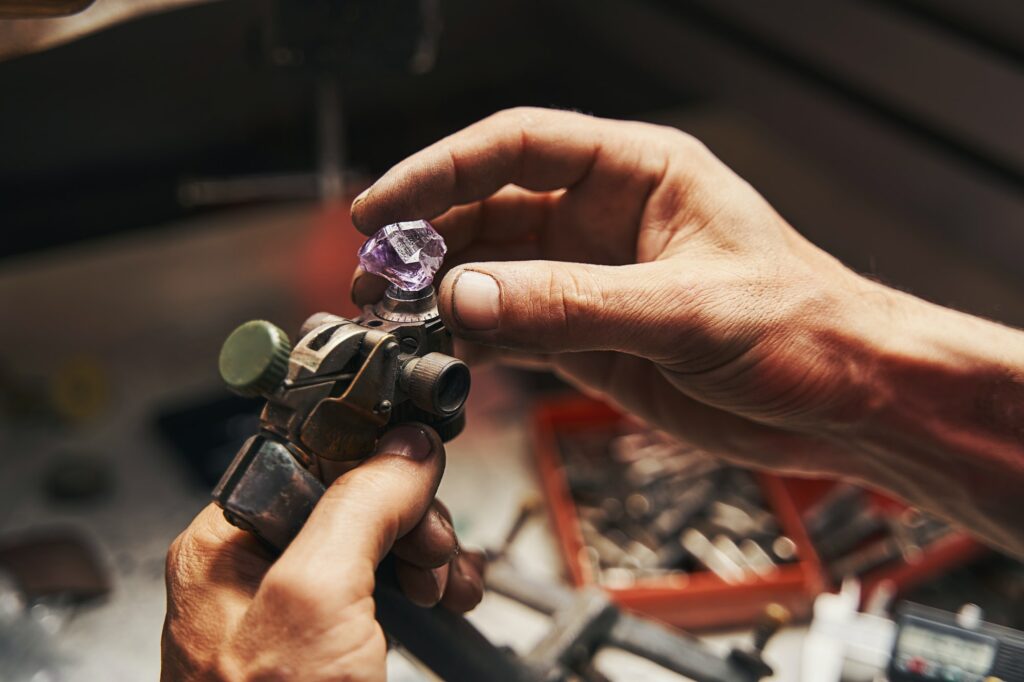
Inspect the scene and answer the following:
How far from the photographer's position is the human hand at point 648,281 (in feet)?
2.94

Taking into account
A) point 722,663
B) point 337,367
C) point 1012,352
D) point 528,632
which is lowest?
point 528,632

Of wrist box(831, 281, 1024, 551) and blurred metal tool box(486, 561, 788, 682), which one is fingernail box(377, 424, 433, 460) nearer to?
blurred metal tool box(486, 561, 788, 682)

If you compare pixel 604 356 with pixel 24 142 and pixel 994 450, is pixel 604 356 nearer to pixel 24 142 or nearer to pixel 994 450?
pixel 994 450

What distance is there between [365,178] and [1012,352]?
1.11 metres

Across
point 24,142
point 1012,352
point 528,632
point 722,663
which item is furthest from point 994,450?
point 24,142

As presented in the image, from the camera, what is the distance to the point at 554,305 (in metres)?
0.88

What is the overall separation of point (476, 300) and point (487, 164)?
10.4 inches

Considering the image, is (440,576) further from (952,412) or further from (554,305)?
(952,412)

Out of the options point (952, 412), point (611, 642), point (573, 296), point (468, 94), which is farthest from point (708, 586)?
point (468, 94)

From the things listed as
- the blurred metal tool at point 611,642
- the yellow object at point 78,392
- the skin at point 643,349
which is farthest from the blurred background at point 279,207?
the skin at point 643,349

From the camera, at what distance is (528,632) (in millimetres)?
1481

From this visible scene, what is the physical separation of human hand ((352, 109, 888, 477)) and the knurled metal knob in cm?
6

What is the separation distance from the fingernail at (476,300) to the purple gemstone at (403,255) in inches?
1.7

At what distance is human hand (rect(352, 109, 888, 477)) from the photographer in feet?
2.94
